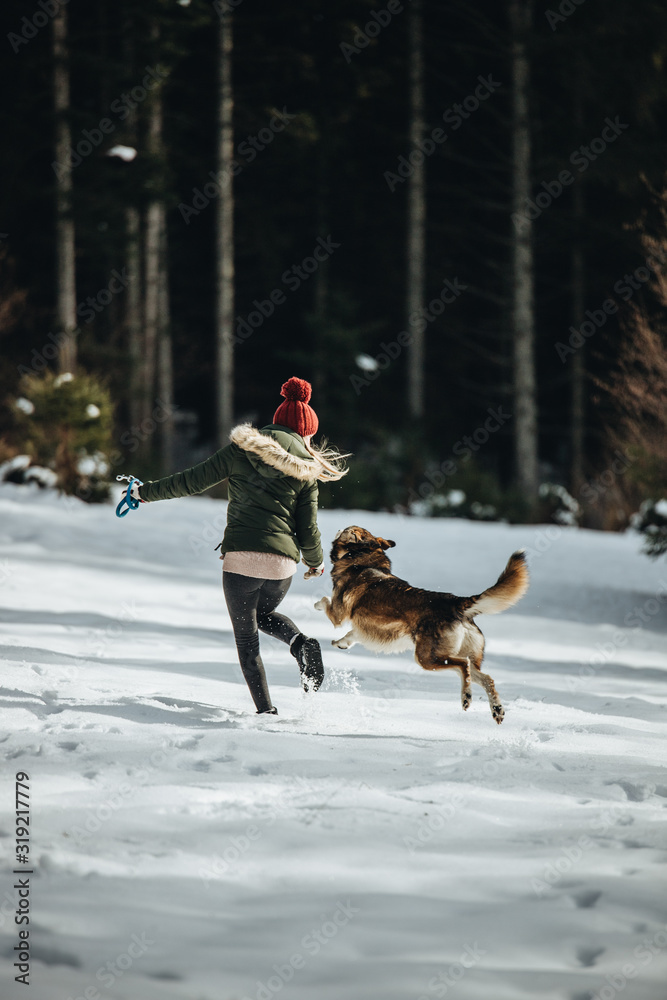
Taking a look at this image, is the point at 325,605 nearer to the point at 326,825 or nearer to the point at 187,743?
the point at 187,743

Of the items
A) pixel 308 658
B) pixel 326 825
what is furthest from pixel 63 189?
pixel 326 825

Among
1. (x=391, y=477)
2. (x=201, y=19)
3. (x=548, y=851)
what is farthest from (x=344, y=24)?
(x=548, y=851)

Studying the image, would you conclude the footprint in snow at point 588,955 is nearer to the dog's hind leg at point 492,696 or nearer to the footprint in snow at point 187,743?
the dog's hind leg at point 492,696

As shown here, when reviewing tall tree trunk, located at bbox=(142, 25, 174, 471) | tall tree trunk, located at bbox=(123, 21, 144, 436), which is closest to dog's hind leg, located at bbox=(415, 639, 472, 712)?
tall tree trunk, located at bbox=(142, 25, 174, 471)

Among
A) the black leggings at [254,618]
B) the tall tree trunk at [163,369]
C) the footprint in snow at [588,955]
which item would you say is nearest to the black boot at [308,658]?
the black leggings at [254,618]

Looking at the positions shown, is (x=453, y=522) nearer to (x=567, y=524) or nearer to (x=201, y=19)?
(x=567, y=524)

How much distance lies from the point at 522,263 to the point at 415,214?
4.12 m

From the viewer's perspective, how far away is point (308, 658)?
15.4ft

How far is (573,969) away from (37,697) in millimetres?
3432

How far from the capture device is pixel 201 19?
1720cm

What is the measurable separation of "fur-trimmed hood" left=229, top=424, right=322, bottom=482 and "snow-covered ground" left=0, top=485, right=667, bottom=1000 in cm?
136

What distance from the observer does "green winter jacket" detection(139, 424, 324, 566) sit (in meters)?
4.55

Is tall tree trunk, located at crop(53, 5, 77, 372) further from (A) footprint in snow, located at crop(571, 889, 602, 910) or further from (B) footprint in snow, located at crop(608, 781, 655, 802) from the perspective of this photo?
(A) footprint in snow, located at crop(571, 889, 602, 910)

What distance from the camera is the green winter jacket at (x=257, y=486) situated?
179 inches
